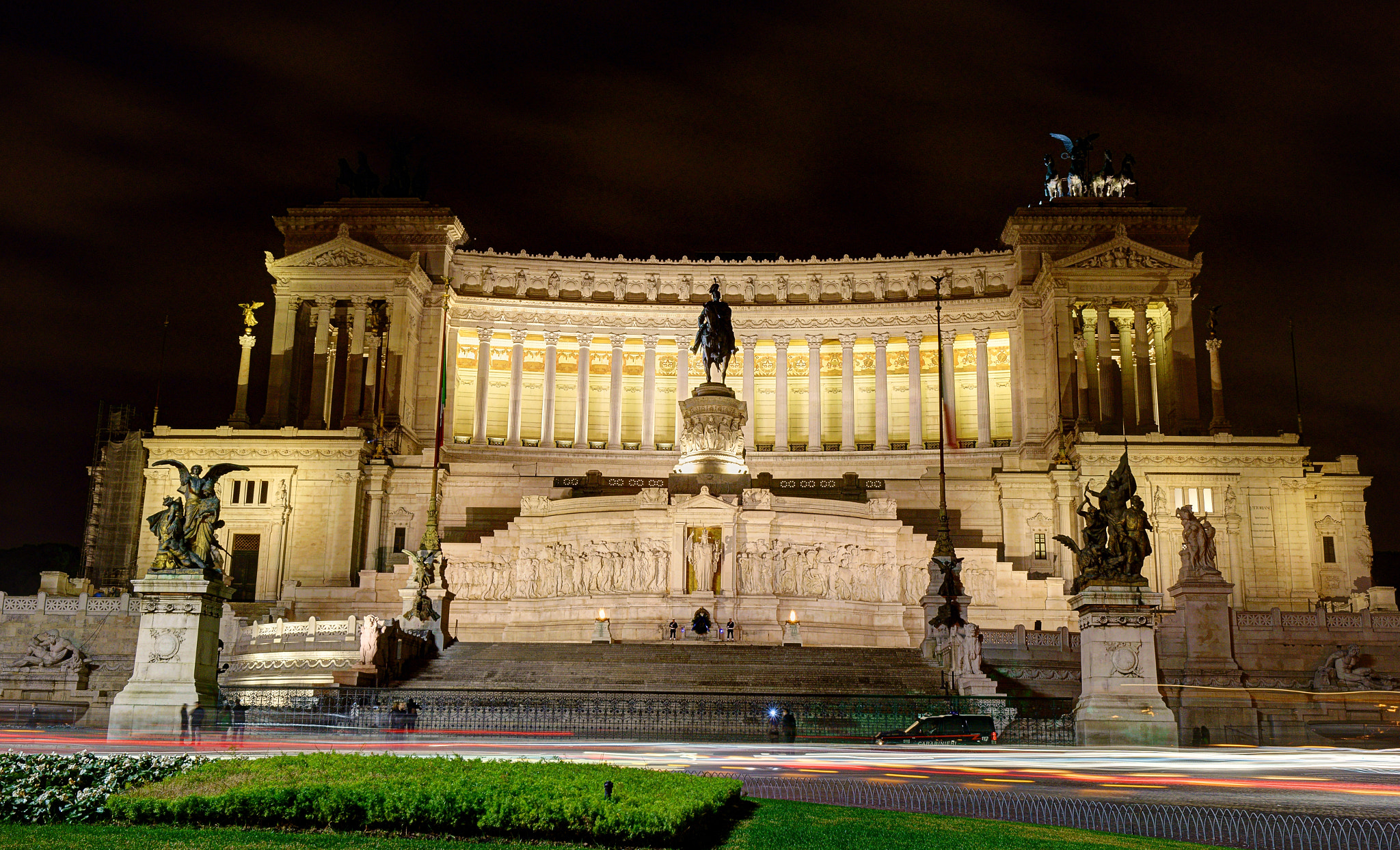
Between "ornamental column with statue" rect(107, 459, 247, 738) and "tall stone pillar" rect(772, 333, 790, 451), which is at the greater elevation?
"tall stone pillar" rect(772, 333, 790, 451)

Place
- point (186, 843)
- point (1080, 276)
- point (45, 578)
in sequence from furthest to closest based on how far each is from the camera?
point (1080, 276)
point (45, 578)
point (186, 843)

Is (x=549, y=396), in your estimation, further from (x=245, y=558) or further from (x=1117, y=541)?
(x=1117, y=541)

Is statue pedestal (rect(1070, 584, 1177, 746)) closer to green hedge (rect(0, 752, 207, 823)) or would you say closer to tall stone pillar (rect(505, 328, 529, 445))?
green hedge (rect(0, 752, 207, 823))

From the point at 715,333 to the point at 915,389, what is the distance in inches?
1075

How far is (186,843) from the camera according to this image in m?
13.3

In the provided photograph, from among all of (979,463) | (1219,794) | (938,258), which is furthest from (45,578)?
(938,258)

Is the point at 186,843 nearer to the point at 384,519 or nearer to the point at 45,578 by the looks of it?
the point at 45,578

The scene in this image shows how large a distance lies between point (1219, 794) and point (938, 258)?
6670 cm

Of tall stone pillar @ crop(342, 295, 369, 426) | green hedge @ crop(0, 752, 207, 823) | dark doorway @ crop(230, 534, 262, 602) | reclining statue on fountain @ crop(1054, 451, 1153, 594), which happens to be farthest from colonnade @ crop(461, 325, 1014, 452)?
green hedge @ crop(0, 752, 207, 823)

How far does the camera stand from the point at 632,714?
1182 inches

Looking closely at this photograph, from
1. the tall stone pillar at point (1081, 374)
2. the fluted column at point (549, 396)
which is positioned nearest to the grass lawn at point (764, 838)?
the tall stone pillar at point (1081, 374)

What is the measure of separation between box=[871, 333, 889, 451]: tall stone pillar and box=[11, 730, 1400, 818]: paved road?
175ft

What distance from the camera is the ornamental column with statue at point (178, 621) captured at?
2809 centimetres

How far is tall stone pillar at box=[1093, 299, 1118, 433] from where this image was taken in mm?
74500
